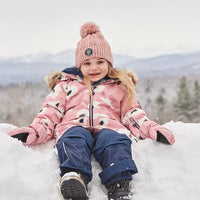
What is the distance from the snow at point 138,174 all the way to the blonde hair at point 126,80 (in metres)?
0.58

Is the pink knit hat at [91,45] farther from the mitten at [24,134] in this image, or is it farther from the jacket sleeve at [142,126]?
the mitten at [24,134]

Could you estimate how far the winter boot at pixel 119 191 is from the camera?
165 centimetres

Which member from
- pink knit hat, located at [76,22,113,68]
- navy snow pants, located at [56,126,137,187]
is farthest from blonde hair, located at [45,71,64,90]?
navy snow pants, located at [56,126,137,187]

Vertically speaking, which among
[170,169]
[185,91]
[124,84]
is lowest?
[185,91]

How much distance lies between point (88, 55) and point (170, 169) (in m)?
1.39

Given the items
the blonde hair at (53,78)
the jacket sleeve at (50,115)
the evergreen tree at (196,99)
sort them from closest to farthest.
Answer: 1. the jacket sleeve at (50,115)
2. the blonde hair at (53,78)
3. the evergreen tree at (196,99)

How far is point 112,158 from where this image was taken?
1.81m

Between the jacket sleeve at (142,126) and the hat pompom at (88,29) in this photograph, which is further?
the hat pompom at (88,29)

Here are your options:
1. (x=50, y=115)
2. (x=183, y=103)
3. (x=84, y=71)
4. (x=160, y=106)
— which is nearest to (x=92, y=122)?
(x=50, y=115)

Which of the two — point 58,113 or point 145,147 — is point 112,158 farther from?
point 58,113

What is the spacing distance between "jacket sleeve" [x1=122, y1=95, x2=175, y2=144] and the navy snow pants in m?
0.36

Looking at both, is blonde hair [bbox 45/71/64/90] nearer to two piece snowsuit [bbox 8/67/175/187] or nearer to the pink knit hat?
two piece snowsuit [bbox 8/67/175/187]

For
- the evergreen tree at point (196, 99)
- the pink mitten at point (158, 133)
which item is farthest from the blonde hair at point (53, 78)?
the evergreen tree at point (196, 99)

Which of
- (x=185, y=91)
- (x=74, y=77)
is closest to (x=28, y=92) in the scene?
(x=185, y=91)
